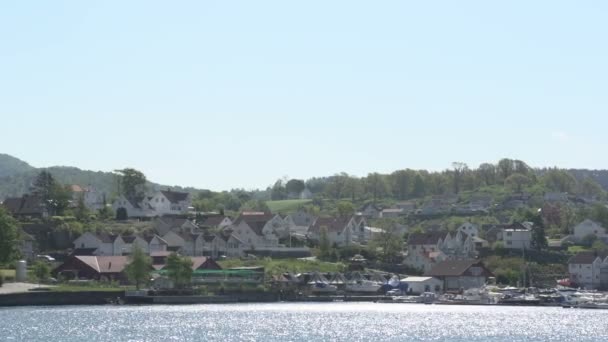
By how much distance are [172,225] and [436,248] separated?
26.8m

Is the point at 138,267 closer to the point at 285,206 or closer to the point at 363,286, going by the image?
the point at 363,286

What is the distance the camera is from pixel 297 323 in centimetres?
6881

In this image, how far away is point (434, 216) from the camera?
155750 mm

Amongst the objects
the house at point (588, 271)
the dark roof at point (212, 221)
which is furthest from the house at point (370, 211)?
the house at point (588, 271)

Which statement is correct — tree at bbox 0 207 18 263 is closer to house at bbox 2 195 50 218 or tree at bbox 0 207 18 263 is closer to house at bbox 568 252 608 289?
house at bbox 2 195 50 218

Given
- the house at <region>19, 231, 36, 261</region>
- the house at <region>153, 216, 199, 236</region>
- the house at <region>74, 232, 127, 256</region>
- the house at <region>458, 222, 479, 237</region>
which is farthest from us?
the house at <region>458, 222, 479, 237</region>

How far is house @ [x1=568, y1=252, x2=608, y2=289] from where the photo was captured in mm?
105750

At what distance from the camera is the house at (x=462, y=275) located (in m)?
101

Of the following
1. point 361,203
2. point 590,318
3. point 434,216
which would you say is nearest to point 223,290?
point 590,318

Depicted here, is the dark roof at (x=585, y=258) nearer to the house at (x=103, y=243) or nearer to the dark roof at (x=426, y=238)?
the dark roof at (x=426, y=238)

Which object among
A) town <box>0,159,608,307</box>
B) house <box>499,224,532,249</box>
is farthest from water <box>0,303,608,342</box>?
house <box>499,224,532,249</box>

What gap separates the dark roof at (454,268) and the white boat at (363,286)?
6.48 m

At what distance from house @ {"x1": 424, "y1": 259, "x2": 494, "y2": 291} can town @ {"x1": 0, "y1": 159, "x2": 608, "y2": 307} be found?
10cm

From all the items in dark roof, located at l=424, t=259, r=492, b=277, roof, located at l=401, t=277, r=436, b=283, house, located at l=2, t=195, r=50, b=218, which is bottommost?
roof, located at l=401, t=277, r=436, b=283
